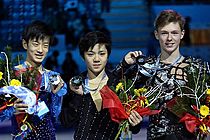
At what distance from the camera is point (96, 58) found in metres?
3.13

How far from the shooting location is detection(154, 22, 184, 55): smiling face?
3.09 meters

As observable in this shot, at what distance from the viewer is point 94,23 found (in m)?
10.9

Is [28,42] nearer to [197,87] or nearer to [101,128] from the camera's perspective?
[101,128]

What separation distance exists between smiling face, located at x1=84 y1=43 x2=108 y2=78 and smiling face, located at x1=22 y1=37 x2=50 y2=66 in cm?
27

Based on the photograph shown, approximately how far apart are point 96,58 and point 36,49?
1.23 feet

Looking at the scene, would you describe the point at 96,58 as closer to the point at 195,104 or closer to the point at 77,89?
the point at 77,89

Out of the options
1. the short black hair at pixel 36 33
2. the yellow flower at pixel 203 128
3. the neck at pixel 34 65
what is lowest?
the yellow flower at pixel 203 128

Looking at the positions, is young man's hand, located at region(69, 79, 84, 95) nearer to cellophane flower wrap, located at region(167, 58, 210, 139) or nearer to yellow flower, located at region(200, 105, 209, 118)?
cellophane flower wrap, located at region(167, 58, 210, 139)

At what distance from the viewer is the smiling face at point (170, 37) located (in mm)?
3088

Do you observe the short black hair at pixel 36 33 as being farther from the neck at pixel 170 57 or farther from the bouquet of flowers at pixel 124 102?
the neck at pixel 170 57

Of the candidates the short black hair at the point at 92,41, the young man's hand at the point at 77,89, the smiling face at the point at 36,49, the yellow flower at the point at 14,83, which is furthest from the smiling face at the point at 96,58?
the yellow flower at the point at 14,83

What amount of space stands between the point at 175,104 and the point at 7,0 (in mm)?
7851

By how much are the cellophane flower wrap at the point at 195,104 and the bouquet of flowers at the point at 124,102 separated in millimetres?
130

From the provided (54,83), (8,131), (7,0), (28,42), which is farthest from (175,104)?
(7,0)
